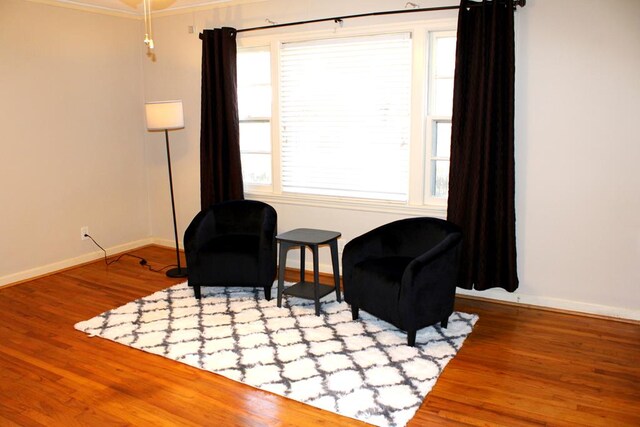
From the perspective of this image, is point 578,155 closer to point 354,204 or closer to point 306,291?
point 354,204

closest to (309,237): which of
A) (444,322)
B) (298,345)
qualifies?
(298,345)

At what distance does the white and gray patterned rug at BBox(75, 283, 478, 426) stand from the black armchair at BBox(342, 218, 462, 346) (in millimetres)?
169

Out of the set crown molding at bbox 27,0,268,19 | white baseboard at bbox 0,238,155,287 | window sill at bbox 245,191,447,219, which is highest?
crown molding at bbox 27,0,268,19

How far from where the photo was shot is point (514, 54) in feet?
12.8

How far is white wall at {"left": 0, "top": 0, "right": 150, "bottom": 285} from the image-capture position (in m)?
4.76

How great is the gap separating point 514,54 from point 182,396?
3.21m

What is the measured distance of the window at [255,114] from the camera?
17.1 ft

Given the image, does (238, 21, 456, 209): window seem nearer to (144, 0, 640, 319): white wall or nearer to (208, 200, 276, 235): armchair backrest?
(144, 0, 640, 319): white wall

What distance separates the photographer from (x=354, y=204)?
4.85m

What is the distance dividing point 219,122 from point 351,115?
1.30 meters

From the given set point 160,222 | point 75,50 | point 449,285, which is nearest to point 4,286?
point 160,222

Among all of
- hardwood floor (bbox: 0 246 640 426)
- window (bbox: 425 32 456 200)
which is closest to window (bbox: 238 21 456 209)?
window (bbox: 425 32 456 200)

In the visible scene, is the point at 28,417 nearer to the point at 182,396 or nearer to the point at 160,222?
the point at 182,396

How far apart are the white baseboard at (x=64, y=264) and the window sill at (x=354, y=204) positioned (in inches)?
61.8
